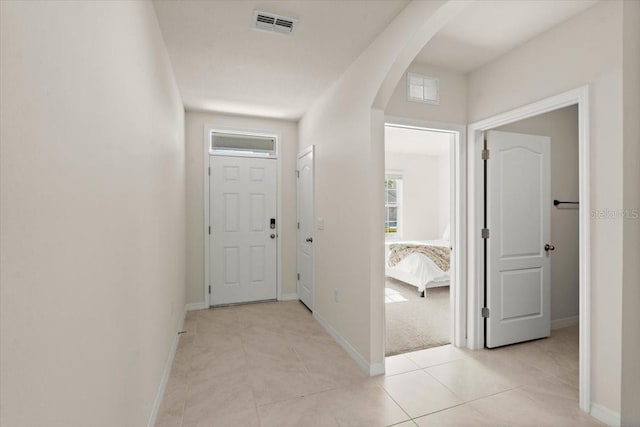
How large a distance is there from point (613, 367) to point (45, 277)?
9.14 feet

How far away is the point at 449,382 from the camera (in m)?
2.32

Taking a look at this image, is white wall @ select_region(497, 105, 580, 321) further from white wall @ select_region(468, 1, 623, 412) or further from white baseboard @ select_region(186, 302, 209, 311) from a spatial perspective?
white baseboard @ select_region(186, 302, 209, 311)

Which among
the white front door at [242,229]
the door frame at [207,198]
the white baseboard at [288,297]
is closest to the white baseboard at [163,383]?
the door frame at [207,198]

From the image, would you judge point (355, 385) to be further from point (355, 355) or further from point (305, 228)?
point (305, 228)

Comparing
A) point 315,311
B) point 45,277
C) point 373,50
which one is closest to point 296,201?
point 315,311

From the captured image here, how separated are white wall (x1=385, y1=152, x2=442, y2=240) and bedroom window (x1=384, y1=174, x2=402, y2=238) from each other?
94 millimetres

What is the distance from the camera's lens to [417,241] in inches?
255

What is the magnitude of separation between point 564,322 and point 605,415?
179cm

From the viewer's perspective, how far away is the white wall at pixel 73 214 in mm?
590

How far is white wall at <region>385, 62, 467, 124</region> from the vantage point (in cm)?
270

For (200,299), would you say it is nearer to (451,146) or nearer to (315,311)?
(315,311)

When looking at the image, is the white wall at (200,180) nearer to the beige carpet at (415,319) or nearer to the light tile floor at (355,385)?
the light tile floor at (355,385)

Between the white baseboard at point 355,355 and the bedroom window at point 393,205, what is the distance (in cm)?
424

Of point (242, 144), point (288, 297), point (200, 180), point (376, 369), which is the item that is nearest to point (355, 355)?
point (376, 369)
